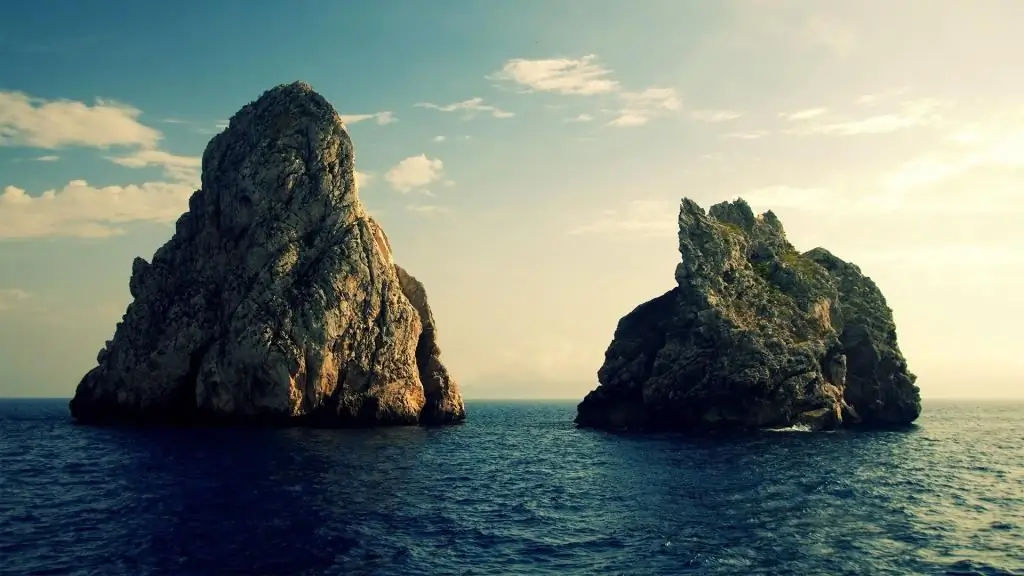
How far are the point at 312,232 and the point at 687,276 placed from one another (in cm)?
4897

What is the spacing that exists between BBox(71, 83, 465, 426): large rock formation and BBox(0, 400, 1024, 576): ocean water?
15.5 m

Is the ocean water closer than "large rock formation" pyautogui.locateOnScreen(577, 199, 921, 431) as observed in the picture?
Yes

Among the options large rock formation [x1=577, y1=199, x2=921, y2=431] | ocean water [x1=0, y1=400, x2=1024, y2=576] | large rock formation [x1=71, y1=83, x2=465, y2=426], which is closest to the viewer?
ocean water [x1=0, y1=400, x2=1024, y2=576]

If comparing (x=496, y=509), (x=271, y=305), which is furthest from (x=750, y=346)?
(x=271, y=305)

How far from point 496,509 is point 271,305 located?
52.8 m

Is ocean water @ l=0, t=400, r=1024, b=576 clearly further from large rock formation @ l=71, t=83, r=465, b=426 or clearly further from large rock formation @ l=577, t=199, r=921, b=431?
large rock formation @ l=577, t=199, r=921, b=431

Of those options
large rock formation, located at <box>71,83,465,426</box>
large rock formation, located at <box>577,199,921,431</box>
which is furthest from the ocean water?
large rock formation, located at <box>577,199,921,431</box>

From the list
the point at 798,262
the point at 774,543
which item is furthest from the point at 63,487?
the point at 798,262

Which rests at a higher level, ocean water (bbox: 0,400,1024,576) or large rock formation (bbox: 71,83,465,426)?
large rock formation (bbox: 71,83,465,426)

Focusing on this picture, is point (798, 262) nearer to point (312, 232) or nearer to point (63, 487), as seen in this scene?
point (312, 232)

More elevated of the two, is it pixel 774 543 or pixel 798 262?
pixel 798 262

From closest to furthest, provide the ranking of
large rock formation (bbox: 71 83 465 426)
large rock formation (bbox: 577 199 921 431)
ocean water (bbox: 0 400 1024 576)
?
ocean water (bbox: 0 400 1024 576)
large rock formation (bbox: 71 83 465 426)
large rock formation (bbox: 577 199 921 431)

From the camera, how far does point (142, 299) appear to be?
291 ft

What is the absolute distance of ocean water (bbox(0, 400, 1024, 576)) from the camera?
2783 centimetres
